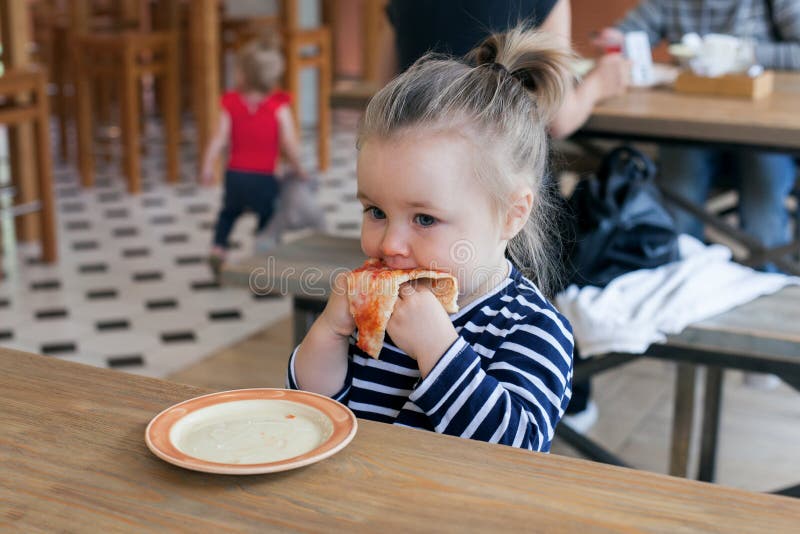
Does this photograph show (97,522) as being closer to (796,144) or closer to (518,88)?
(518,88)

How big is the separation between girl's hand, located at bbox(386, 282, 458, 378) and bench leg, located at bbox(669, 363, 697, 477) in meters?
1.53

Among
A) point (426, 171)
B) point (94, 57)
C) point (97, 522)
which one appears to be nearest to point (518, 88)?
point (426, 171)

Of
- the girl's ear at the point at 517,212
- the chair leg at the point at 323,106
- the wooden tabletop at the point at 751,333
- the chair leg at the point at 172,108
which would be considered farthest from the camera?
the chair leg at the point at 323,106

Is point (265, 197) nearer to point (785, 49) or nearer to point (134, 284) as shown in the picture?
point (134, 284)

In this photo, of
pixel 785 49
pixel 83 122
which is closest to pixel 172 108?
pixel 83 122

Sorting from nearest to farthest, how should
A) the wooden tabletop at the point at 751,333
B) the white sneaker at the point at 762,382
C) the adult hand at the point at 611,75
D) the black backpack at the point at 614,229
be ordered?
1. the wooden tabletop at the point at 751,333
2. the black backpack at the point at 614,229
3. the adult hand at the point at 611,75
4. the white sneaker at the point at 762,382

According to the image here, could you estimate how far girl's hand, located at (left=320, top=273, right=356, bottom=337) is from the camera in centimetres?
129

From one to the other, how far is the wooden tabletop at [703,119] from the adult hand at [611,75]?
0.11 feet

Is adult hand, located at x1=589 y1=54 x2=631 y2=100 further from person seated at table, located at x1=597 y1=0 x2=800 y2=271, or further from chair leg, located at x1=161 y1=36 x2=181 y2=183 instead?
chair leg, located at x1=161 y1=36 x2=181 y2=183

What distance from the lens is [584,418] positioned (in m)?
3.12

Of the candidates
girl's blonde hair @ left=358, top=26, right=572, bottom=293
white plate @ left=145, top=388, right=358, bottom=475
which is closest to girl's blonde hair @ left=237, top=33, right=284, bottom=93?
girl's blonde hair @ left=358, top=26, right=572, bottom=293

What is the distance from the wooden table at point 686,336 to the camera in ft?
7.28

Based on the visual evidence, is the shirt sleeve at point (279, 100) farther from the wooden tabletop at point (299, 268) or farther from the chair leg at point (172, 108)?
the wooden tabletop at point (299, 268)

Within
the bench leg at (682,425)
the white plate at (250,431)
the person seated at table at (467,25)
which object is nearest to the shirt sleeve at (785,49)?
the person seated at table at (467,25)
